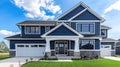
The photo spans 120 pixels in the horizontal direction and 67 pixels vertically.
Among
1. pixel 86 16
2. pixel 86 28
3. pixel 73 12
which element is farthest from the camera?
pixel 73 12

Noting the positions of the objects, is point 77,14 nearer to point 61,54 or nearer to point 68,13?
point 68,13

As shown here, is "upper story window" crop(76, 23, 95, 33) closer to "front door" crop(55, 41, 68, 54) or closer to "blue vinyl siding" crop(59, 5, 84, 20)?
"blue vinyl siding" crop(59, 5, 84, 20)

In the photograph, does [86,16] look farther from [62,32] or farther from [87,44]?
[62,32]

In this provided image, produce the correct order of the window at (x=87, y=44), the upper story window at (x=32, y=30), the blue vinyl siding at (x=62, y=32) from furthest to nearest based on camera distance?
the upper story window at (x=32, y=30) < the window at (x=87, y=44) < the blue vinyl siding at (x=62, y=32)

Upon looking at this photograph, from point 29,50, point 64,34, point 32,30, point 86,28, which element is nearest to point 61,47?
point 64,34

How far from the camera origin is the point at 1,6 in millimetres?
26656

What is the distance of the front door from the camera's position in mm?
28672

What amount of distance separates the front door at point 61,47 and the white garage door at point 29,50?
302cm

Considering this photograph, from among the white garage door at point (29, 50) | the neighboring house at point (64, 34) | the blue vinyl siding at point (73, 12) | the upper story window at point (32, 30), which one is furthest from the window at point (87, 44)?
the upper story window at point (32, 30)

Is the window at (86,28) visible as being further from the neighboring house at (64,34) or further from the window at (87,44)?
the window at (87,44)

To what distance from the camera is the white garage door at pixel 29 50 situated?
3025 centimetres

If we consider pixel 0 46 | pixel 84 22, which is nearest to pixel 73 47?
pixel 84 22

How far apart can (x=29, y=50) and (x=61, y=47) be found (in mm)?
5618

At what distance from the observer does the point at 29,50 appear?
99.5 ft
